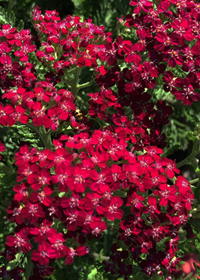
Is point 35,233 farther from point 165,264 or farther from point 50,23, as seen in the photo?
point 50,23

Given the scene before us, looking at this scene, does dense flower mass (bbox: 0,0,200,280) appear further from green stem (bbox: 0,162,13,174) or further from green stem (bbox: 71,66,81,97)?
green stem (bbox: 0,162,13,174)

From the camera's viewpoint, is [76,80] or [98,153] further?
[76,80]

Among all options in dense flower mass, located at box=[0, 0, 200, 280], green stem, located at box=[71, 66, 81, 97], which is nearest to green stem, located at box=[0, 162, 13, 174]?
dense flower mass, located at box=[0, 0, 200, 280]

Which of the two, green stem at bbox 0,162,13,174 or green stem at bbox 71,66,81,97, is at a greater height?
green stem at bbox 71,66,81,97

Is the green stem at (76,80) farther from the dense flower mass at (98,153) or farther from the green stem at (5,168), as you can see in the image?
the green stem at (5,168)

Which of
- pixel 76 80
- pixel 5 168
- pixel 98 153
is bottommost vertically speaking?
pixel 5 168

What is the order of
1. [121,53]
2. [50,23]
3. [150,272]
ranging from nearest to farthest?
[150,272] < [121,53] < [50,23]

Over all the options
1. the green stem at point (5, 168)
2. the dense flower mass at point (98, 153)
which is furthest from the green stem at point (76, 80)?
the green stem at point (5, 168)

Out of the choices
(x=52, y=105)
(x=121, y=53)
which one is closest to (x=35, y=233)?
(x=52, y=105)
